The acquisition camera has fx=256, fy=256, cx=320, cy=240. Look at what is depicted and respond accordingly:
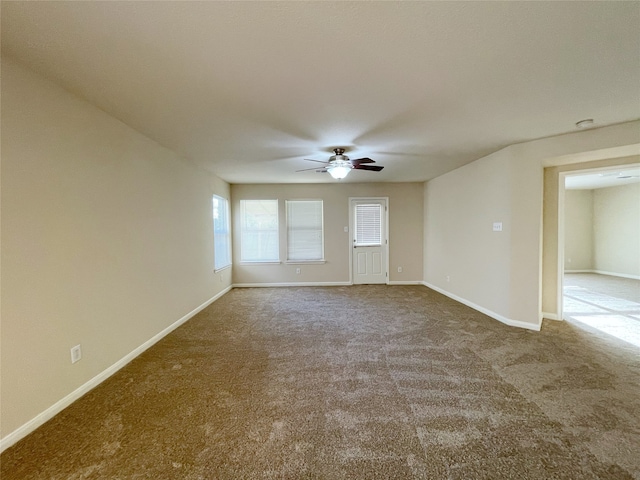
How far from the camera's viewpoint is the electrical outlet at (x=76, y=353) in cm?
200

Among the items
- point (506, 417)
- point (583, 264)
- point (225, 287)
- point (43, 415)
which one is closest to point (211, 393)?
point (43, 415)

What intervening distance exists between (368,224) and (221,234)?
11.0 ft

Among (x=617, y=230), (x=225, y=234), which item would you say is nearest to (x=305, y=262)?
(x=225, y=234)

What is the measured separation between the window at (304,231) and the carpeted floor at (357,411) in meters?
3.00

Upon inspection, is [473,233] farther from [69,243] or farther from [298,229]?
[69,243]

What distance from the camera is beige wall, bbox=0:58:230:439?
5.31ft

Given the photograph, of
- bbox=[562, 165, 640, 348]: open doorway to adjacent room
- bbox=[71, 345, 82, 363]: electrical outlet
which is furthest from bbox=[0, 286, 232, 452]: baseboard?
bbox=[562, 165, 640, 348]: open doorway to adjacent room

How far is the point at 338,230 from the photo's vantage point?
609 cm

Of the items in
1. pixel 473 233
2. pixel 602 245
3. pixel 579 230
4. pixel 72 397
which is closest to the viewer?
pixel 72 397

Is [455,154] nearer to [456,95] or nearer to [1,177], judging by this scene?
[456,95]

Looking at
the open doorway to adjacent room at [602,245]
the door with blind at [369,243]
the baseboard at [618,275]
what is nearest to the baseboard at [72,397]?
the door with blind at [369,243]

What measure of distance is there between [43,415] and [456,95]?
3.87 m

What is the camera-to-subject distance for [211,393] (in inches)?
81.7

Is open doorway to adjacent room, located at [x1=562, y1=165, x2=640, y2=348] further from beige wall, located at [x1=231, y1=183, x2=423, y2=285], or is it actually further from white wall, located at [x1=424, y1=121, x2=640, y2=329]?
beige wall, located at [x1=231, y1=183, x2=423, y2=285]
